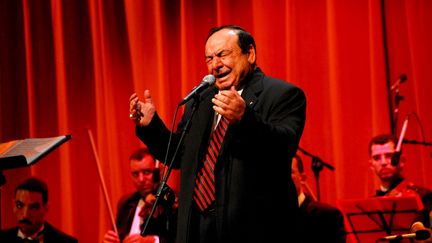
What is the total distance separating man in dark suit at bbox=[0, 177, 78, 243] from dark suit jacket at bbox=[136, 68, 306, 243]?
212 cm

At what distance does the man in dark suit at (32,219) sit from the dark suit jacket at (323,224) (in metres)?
1.52

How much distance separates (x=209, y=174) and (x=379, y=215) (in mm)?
1542

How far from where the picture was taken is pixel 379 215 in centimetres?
398

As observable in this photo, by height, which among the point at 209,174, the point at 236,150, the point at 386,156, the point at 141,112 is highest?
the point at 141,112

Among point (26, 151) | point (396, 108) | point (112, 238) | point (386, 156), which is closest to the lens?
point (26, 151)

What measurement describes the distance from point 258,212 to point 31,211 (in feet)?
8.61

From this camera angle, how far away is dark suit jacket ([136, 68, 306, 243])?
2576mm

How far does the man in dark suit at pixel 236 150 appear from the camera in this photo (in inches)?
102

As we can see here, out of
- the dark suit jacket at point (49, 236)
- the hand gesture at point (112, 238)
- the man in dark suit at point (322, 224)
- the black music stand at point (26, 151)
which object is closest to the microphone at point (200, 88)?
the black music stand at point (26, 151)

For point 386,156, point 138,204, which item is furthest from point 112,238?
point 386,156

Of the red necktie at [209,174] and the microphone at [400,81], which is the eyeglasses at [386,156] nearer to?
the microphone at [400,81]

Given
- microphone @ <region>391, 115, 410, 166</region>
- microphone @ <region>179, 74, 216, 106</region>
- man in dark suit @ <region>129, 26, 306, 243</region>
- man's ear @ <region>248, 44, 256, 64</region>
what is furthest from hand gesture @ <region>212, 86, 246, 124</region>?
microphone @ <region>391, 115, 410, 166</region>

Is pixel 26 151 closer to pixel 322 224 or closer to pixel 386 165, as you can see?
pixel 322 224

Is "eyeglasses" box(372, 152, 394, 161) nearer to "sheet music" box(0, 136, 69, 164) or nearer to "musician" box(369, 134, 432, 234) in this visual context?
"musician" box(369, 134, 432, 234)
